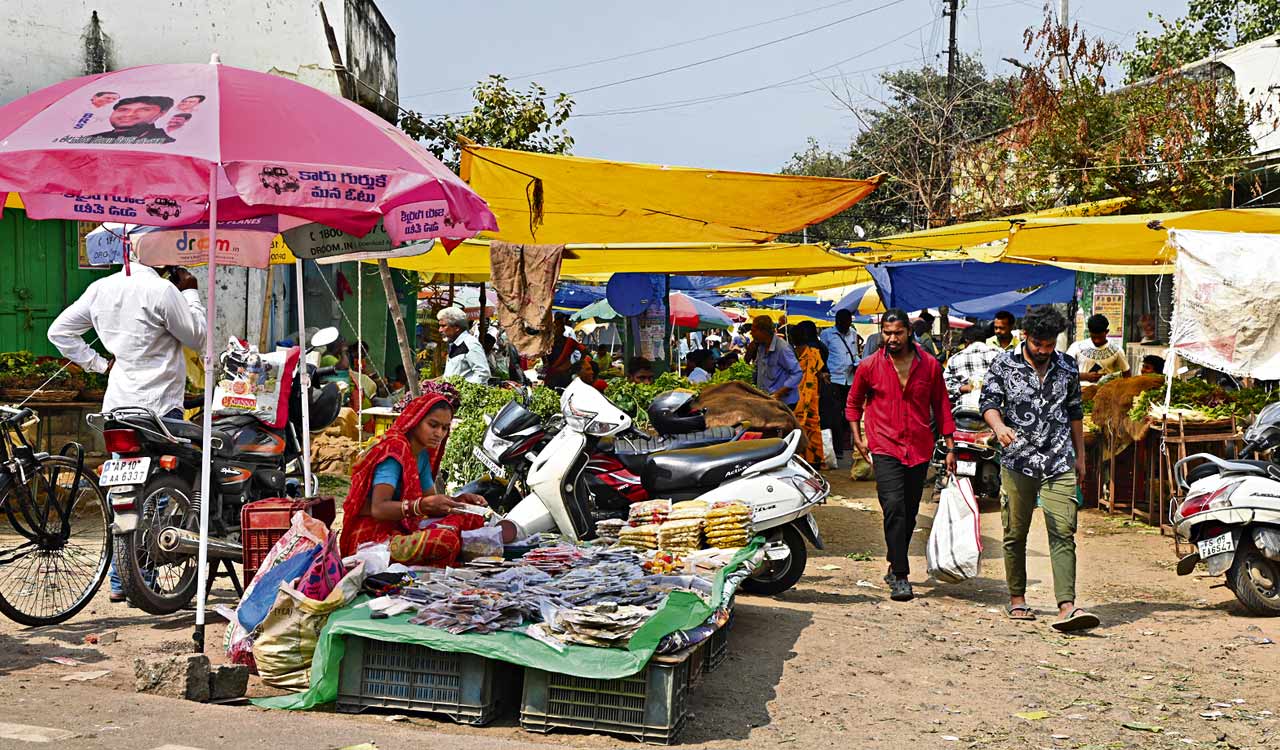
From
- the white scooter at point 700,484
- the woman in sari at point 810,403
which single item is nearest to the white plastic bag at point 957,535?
the white scooter at point 700,484

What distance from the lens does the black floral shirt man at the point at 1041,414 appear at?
738 centimetres

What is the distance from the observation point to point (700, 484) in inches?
317

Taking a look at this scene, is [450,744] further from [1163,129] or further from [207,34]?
[1163,129]

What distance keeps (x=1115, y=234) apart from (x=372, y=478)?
7563mm

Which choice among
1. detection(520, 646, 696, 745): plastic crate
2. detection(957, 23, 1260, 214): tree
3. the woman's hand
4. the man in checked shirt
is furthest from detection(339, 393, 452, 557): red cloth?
detection(957, 23, 1260, 214): tree

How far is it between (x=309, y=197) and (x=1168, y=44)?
92.3 ft

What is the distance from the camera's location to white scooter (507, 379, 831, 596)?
7650 mm

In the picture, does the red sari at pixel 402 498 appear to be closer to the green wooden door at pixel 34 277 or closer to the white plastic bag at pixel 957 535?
the white plastic bag at pixel 957 535

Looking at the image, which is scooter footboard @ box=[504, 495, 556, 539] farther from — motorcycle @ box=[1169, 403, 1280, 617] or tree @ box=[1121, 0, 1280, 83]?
tree @ box=[1121, 0, 1280, 83]

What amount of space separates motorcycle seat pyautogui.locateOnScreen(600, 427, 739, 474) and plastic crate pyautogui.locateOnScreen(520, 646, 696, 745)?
3225mm

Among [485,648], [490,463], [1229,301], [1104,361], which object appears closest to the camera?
[485,648]

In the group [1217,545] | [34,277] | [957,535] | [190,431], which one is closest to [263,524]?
[190,431]

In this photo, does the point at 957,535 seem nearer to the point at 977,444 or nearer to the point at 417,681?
the point at 977,444

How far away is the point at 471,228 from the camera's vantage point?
20.1 feet
